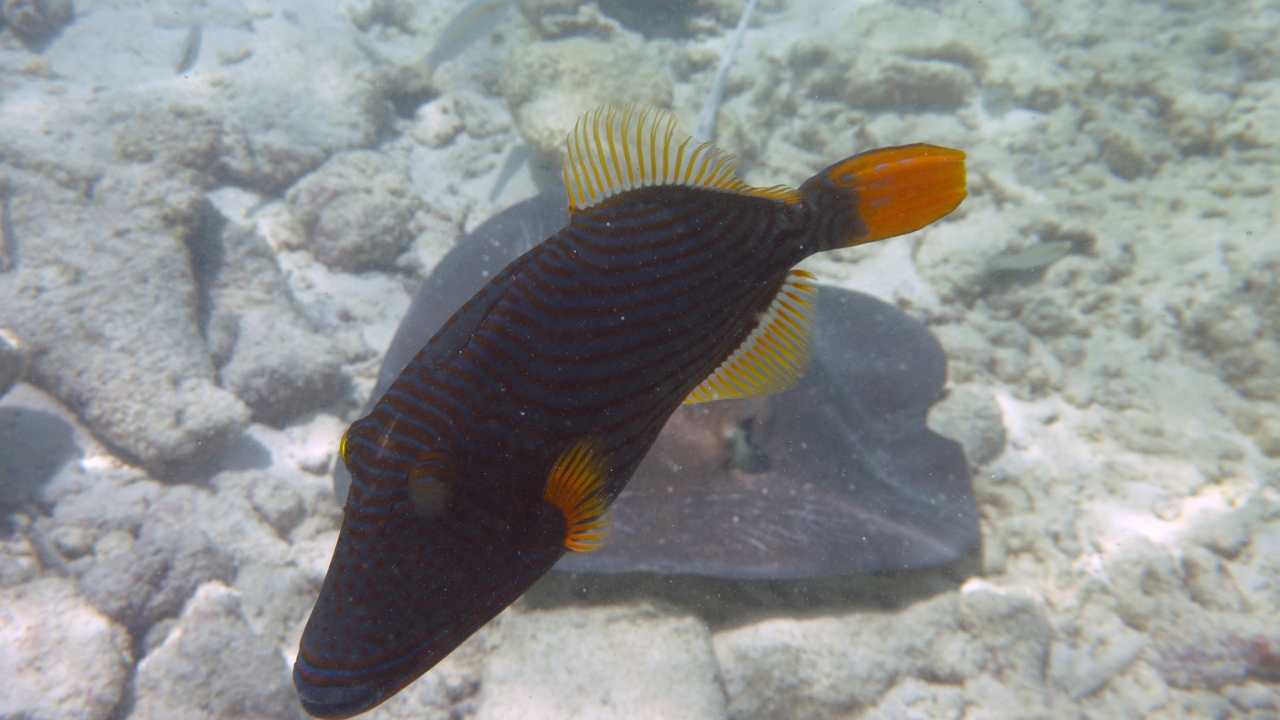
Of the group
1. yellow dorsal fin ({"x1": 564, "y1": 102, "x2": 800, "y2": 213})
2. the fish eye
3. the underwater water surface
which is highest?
yellow dorsal fin ({"x1": 564, "y1": 102, "x2": 800, "y2": 213})

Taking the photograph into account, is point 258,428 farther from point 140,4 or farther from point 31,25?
point 140,4

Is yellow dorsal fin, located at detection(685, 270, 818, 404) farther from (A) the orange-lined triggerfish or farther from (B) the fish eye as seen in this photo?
(B) the fish eye

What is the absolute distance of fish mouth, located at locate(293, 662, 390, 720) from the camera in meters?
0.78

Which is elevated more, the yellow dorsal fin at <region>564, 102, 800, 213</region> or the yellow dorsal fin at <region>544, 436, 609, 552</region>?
the yellow dorsal fin at <region>564, 102, 800, 213</region>

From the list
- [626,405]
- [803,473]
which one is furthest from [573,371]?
[803,473]

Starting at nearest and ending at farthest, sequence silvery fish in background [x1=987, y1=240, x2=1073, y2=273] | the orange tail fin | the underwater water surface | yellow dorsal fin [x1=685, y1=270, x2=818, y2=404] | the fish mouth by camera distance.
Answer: the fish mouth < the orange tail fin < yellow dorsal fin [x1=685, y1=270, x2=818, y2=404] < the underwater water surface < silvery fish in background [x1=987, y1=240, x2=1073, y2=273]

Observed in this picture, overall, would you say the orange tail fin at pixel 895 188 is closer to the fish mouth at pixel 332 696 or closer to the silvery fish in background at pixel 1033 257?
the fish mouth at pixel 332 696

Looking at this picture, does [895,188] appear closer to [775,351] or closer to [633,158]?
[775,351]

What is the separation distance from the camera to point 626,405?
3.19 feet

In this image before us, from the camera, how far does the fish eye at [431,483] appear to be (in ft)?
2.64

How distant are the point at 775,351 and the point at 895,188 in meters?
0.38

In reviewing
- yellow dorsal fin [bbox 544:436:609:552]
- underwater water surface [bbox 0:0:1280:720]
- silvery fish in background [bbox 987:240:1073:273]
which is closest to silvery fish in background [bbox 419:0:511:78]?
underwater water surface [bbox 0:0:1280:720]

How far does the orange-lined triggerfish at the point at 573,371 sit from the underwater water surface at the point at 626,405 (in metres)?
0.01

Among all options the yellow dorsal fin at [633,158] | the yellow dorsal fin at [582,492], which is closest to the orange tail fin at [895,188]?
the yellow dorsal fin at [633,158]
